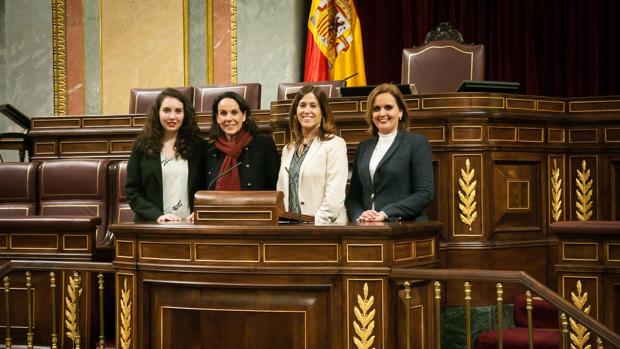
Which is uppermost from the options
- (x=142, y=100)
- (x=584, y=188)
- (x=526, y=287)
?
(x=142, y=100)

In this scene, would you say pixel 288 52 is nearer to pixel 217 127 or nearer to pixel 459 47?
pixel 459 47

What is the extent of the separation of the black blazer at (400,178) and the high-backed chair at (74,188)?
6.74 feet

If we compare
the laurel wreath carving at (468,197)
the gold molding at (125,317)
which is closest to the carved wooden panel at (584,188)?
the laurel wreath carving at (468,197)

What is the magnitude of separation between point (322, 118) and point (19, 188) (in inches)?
96.0

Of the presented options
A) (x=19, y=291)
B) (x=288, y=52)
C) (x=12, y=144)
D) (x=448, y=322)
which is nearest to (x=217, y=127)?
(x=19, y=291)

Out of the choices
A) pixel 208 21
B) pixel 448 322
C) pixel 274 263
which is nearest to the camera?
pixel 274 263

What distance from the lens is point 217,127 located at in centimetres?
411

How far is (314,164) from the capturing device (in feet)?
12.5

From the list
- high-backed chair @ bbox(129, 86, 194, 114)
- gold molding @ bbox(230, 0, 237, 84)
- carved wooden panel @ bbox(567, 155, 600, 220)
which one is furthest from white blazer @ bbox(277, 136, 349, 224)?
gold molding @ bbox(230, 0, 237, 84)

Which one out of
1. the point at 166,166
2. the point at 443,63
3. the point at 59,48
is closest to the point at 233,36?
the point at 59,48

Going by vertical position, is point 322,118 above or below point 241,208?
above

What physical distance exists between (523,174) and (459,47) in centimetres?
165

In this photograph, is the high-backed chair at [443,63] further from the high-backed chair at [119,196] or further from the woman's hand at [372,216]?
the woman's hand at [372,216]

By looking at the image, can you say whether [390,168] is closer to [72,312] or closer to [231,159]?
[231,159]
